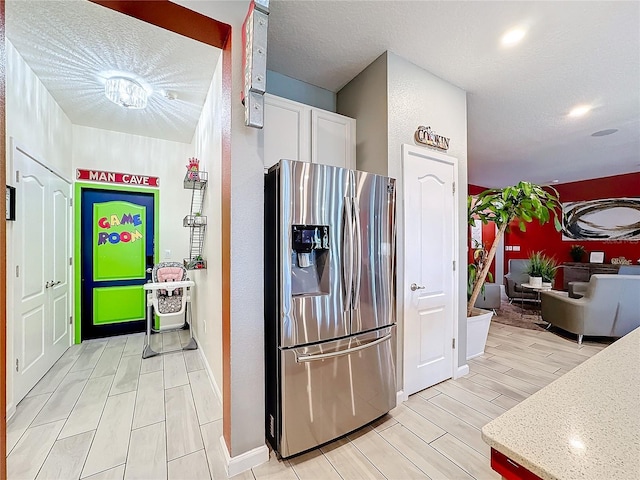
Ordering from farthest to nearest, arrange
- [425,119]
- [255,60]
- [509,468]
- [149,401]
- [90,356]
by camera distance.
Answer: [90,356] → [425,119] → [149,401] → [255,60] → [509,468]

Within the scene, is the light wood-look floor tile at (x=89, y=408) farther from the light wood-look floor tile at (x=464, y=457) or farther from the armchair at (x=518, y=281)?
the armchair at (x=518, y=281)

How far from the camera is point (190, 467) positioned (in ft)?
5.35

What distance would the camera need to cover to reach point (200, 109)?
3158mm

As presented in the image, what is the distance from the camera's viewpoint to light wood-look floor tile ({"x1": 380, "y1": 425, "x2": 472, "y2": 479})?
159cm

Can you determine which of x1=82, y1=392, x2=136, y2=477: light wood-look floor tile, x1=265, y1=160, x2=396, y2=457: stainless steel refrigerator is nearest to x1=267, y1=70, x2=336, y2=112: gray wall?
x1=265, y1=160, x2=396, y2=457: stainless steel refrigerator

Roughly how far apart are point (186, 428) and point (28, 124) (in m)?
2.95

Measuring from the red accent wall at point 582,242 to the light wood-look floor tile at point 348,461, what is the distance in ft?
24.3

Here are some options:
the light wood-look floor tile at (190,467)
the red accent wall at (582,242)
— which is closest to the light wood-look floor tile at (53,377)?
the light wood-look floor tile at (190,467)

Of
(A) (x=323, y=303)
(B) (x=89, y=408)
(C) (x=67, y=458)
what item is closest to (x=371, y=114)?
(A) (x=323, y=303)

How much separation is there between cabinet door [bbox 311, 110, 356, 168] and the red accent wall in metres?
6.73

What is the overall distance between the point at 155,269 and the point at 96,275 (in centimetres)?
108

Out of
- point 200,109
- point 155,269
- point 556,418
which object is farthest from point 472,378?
point 200,109

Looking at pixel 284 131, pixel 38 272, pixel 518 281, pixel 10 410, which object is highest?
pixel 284 131

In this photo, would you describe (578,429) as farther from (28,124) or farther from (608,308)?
(608,308)
